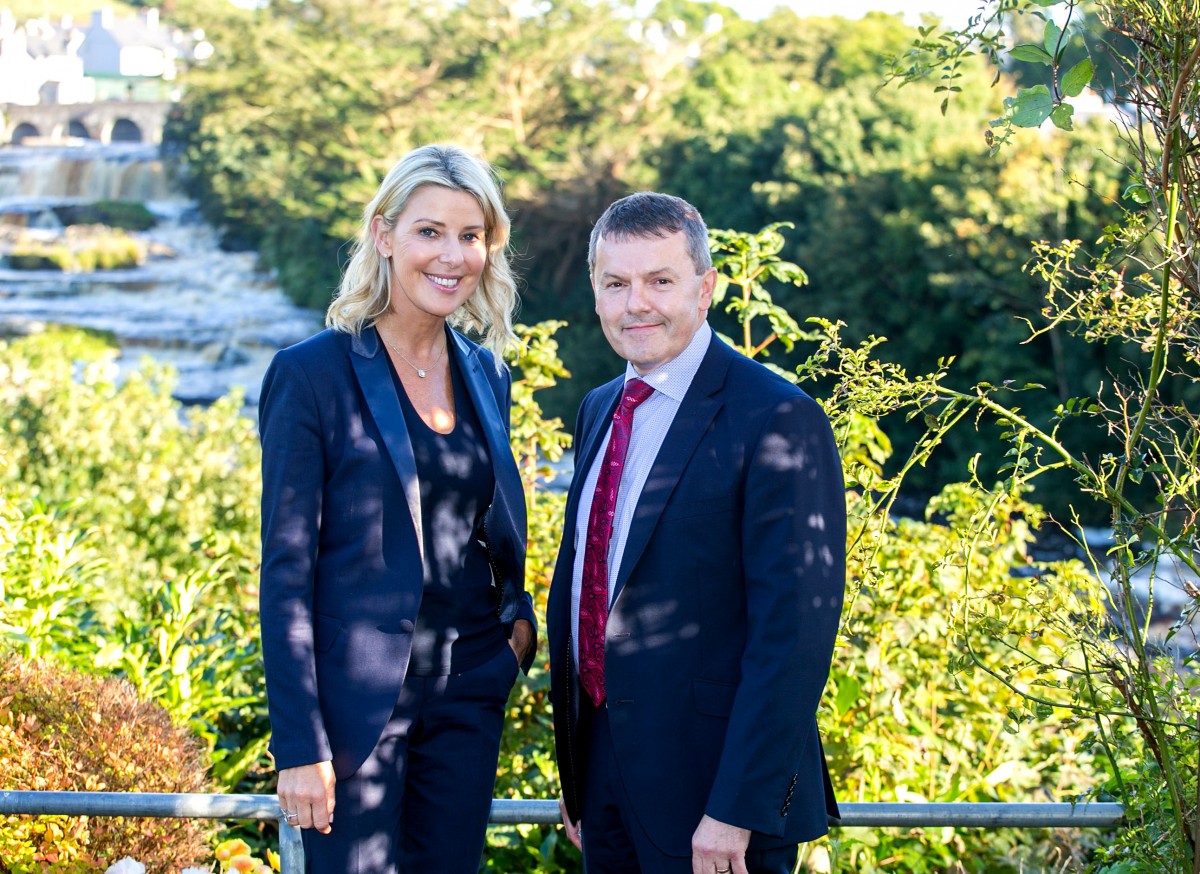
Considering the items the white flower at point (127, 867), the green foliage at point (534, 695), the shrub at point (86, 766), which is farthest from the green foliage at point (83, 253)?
the white flower at point (127, 867)

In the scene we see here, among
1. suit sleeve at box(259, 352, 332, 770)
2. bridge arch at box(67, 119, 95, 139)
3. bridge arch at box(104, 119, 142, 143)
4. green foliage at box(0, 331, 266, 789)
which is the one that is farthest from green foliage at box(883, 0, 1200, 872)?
bridge arch at box(67, 119, 95, 139)

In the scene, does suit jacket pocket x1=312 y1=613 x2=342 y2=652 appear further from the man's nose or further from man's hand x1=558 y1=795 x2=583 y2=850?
the man's nose

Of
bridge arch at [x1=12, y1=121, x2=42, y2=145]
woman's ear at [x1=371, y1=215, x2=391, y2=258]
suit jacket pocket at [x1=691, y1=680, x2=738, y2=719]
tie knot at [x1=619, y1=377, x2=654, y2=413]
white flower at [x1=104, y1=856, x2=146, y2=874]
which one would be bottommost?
white flower at [x1=104, y1=856, x2=146, y2=874]

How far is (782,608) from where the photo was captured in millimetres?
1707

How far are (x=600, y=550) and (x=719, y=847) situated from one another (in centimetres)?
51

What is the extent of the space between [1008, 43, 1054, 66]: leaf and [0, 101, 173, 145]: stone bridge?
2736cm

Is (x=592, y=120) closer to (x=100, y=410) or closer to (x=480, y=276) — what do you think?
(x=100, y=410)

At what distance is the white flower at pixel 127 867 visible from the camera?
222 centimetres

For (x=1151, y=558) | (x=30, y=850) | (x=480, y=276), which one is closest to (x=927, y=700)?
(x=1151, y=558)

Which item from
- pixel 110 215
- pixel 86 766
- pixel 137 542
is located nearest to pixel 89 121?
pixel 110 215

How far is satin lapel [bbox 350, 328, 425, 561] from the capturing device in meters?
1.96

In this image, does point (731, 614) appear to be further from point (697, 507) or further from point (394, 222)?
point (394, 222)

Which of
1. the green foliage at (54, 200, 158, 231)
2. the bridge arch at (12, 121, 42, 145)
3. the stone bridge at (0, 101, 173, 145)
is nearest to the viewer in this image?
the green foliage at (54, 200, 158, 231)

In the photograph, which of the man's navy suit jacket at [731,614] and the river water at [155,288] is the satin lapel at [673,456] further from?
the river water at [155,288]
